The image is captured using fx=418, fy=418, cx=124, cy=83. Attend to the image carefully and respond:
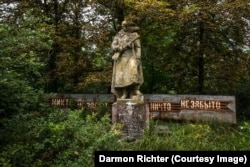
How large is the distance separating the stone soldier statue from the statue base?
0.32m

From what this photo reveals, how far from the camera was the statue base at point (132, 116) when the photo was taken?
33.7 ft

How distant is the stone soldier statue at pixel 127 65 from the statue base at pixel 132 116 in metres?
0.32

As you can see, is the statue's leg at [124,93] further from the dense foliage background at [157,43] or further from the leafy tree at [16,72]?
the leafy tree at [16,72]

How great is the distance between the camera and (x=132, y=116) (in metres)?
10.3

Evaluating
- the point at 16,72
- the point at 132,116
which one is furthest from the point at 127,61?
the point at 16,72

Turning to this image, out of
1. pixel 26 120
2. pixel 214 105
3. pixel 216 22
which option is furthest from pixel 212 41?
pixel 26 120

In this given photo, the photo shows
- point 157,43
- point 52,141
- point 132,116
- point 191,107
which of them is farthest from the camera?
point 157,43

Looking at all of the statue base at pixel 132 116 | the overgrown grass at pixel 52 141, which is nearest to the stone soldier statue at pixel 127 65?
the statue base at pixel 132 116

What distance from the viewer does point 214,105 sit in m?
13.9

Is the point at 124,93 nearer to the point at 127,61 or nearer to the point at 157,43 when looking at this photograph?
the point at 127,61

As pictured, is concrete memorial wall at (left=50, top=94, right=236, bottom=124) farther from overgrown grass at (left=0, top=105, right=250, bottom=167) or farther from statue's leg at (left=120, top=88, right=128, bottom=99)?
overgrown grass at (left=0, top=105, right=250, bottom=167)

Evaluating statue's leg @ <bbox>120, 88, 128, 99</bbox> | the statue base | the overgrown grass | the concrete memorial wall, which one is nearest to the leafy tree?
the overgrown grass

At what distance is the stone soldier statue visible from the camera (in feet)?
35.1

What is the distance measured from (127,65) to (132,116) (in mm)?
1366
